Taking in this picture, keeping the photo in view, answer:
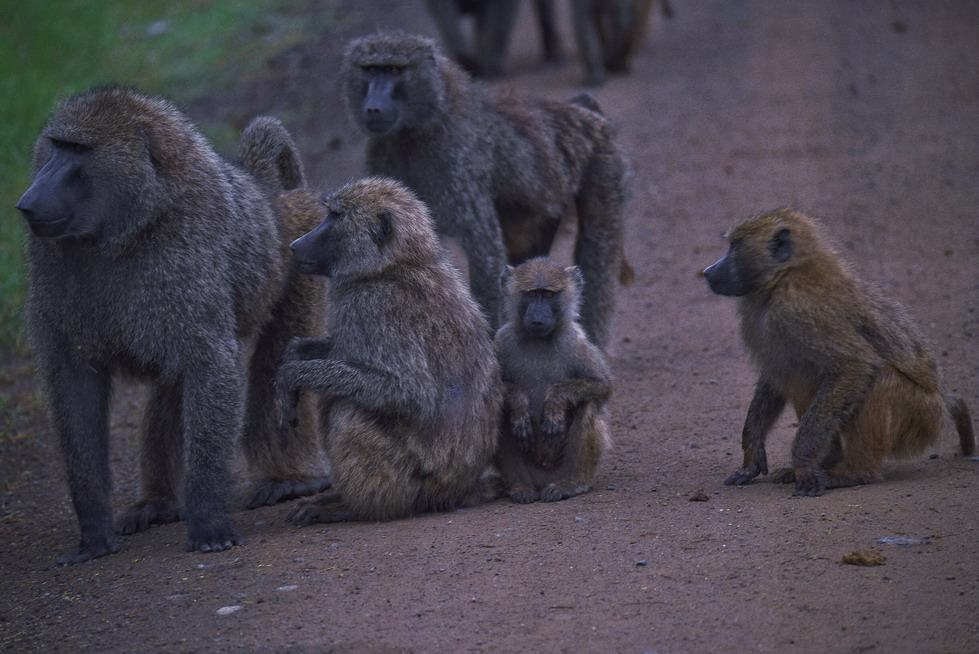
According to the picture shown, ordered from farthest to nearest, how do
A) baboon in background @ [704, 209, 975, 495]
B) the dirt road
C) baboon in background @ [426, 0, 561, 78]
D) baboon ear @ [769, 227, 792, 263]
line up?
baboon in background @ [426, 0, 561, 78] → baboon ear @ [769, 227, 792, 263] → baboon in background @ [704, 209, 975, 495] → the dirt road

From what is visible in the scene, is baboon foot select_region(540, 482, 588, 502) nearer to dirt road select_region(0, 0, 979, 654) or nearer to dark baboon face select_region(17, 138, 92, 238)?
dirt road select_region(0, 0, 979, 654)

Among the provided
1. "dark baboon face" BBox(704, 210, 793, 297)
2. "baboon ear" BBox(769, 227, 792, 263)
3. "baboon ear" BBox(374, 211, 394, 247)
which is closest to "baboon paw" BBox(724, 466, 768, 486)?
"dark baboon face" BBox(704, 210, 793, 297)

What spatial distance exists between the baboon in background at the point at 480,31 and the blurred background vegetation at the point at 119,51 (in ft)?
6.94

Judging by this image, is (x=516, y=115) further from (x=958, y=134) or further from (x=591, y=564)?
(x=958, y=134)

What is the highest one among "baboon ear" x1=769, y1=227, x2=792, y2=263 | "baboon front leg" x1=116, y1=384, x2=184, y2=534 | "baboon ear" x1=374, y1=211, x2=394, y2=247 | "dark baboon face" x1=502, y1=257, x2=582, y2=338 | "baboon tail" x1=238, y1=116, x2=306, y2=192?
"baboon tail" x1=238, y1=116, x2=306, y2=192

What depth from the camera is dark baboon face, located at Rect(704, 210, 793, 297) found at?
420 cm

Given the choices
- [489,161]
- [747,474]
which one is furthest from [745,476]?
[489,161]

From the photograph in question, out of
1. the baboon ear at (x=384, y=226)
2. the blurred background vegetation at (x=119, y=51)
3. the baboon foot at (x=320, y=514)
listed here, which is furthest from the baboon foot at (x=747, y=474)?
the blurred background vegetation at (x=119, y=51)

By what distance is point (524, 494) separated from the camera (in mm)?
4312

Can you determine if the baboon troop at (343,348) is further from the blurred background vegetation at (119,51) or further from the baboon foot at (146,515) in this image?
the blurred background vegetation at (119,51)

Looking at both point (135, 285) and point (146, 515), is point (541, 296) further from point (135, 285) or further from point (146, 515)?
point (146, 515)

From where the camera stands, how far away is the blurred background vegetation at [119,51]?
9.55m

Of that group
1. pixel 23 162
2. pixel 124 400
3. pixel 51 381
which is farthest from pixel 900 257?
pixel 23 162

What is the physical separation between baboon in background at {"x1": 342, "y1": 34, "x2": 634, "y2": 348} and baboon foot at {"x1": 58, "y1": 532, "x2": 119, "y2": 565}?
84.6 inches
